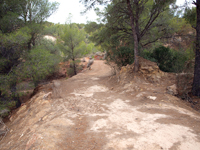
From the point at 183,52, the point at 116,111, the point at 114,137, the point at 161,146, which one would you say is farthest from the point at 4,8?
the point at 183,52

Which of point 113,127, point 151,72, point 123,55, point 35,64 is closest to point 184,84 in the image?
point 151,72

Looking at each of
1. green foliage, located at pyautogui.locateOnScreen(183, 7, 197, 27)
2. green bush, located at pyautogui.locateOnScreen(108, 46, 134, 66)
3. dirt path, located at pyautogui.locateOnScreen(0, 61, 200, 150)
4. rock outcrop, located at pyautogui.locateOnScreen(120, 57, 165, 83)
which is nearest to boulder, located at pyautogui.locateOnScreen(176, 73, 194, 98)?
rock outcrop, located at pyautogui.locateOnScreen(120, 57, 165, 83)

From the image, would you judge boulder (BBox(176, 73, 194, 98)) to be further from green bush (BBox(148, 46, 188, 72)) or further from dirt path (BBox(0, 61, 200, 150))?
green bush (BBox(148, 46, 188, 72))

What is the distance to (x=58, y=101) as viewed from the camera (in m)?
6.03

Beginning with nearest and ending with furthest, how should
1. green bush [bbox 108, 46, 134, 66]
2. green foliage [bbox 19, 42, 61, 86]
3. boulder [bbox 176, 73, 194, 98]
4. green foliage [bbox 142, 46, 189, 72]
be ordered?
boulder [bbox 176, 73, 194, 98]
green foliage [bbox 19, 42, 61, 86]
green bush [bbox 108, 46, 134, 66]
green foliage [bbox 142, 46, 189, 72]

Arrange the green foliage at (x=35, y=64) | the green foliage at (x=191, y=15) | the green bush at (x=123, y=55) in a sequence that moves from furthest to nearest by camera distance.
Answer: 1. the green bush at (x=123, y=55)
2. the green foliage at (x=35, y=64)
3. the green foliage at (x=191, y=15)

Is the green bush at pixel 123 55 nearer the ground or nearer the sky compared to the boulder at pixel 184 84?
nearer the sky

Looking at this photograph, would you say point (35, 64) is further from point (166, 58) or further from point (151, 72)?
point (166, 58)

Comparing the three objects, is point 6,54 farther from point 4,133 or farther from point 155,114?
point 155,114

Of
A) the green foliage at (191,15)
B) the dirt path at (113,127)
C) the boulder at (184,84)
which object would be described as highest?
the green foliage at (191,15)

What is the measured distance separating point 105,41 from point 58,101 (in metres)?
7.02

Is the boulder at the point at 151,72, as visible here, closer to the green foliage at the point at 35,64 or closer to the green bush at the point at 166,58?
the green bush at the point at 166,58

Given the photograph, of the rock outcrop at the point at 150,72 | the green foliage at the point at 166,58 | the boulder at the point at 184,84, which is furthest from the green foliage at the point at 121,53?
the boulder at the point at 184,84

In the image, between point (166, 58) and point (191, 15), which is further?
point (166, 58)
